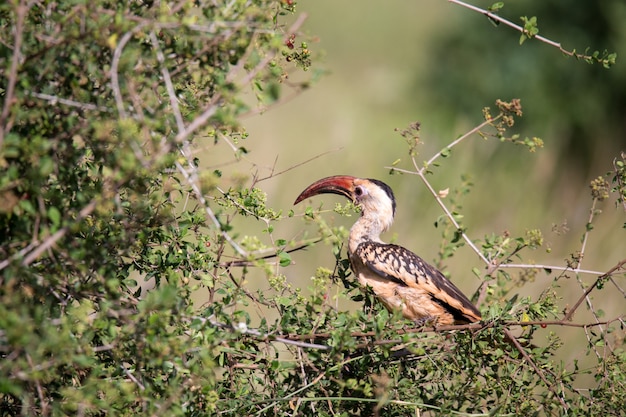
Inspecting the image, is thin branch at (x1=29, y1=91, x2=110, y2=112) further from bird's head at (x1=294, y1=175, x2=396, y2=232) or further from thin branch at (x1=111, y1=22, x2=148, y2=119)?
bird's head at (x1=294, y1=175, x2=396, y2=232)

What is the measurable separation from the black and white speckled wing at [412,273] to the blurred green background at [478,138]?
1166 mm

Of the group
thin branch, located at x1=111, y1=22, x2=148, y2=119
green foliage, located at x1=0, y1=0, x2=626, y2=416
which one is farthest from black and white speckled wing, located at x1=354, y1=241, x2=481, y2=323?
thin branch, located at x1=111, y1=22, x2=148, y2=119

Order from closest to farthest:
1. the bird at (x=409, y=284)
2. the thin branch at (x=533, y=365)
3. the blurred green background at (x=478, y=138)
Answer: the thin branch at (x=533, y=365), the bird at (x=409, y=284), the blurred green background at (x=478, y=138)

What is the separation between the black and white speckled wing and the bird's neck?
0.91 feet

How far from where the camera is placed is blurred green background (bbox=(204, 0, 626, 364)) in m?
5.91

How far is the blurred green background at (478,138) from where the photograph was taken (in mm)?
5907

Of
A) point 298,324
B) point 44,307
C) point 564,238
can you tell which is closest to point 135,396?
point 44,307

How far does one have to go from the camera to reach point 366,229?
4430mm

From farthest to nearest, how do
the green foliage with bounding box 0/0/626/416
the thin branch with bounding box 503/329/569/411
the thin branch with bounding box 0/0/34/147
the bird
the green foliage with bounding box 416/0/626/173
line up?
the green foliage with bounding box 416/0/626/173 < the bird < the thin branch with bounding box 503/329/569/411 < the green foliage with bounding box 0/0/626/416 < the thin branch with bounding box 0/0/34/147

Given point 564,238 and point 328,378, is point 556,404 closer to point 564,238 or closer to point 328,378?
point 328,378

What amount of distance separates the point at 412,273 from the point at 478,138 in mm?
3318

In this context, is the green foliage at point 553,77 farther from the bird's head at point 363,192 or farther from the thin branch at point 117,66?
the thin branch at point 117,66

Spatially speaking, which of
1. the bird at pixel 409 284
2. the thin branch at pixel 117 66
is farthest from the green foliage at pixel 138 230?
the bird at pixel 409 284

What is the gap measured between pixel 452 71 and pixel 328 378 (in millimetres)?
6361
